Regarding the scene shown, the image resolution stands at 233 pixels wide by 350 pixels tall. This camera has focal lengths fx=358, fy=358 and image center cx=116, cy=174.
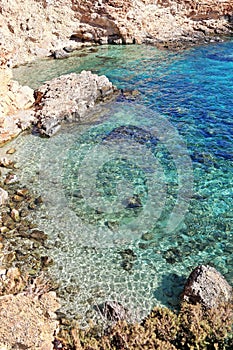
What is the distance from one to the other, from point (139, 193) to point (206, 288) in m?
6.11

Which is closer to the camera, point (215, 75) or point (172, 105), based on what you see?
point (172, 105)

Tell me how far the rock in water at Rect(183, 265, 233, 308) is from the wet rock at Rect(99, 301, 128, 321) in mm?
1997

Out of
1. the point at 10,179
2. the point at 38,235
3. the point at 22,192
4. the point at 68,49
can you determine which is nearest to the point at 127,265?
the point at 38,235

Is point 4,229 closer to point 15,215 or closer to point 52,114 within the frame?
point 15,215

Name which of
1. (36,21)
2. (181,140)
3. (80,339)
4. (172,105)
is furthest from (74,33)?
(80,339)

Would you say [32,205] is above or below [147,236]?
above

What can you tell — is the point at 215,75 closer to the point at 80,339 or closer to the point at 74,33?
the point at 74,33

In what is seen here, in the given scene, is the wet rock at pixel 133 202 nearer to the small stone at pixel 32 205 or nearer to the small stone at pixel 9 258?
the small stone at pixel 32 205

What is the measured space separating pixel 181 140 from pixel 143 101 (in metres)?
6.14

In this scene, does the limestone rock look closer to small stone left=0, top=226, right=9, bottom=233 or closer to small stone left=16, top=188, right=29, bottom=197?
small stone left=0, top=226, right=9, bottom=233

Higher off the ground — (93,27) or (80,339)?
(93,27)

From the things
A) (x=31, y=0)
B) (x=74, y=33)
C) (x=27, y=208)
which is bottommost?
(x=27, y=208)

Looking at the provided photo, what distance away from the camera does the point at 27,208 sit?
51.3 ft

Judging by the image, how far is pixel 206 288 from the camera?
36.7 feet
